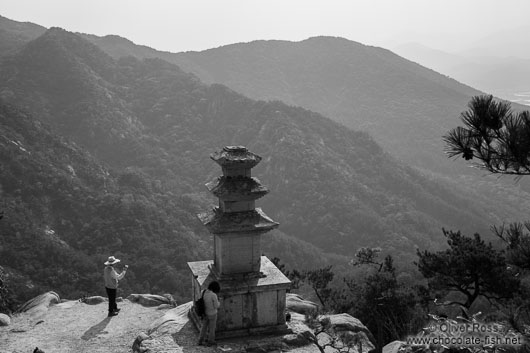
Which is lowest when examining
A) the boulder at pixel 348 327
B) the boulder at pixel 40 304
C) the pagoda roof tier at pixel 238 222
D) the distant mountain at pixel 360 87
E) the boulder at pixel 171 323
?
the boulder at pixel 40 304

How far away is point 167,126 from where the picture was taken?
244 feet

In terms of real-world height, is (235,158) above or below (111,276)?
above

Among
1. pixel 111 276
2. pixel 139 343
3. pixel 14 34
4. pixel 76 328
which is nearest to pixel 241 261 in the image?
pixel 139 343

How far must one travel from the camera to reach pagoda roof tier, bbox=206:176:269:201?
12484 mm

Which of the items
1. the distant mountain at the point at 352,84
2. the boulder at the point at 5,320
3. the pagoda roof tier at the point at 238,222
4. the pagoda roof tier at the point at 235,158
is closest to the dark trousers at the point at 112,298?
the boulder at the point at 5,320

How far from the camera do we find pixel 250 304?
40.8 feet

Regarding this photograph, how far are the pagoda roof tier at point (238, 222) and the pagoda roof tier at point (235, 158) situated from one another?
1.25 m

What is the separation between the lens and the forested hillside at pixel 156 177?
3494 centimetres

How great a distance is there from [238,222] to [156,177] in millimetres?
49363

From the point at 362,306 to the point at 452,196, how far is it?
51410 mm

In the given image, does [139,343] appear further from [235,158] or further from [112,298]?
[235,158]

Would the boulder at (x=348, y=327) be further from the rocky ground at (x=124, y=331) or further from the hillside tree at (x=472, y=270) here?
the hillside tree at (x=472, y=270)

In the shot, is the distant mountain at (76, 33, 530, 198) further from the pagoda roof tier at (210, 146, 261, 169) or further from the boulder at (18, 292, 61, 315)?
the pagoda roof tier at (210, 146, 261, 169)

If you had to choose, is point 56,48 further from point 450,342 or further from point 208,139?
point 450,342
